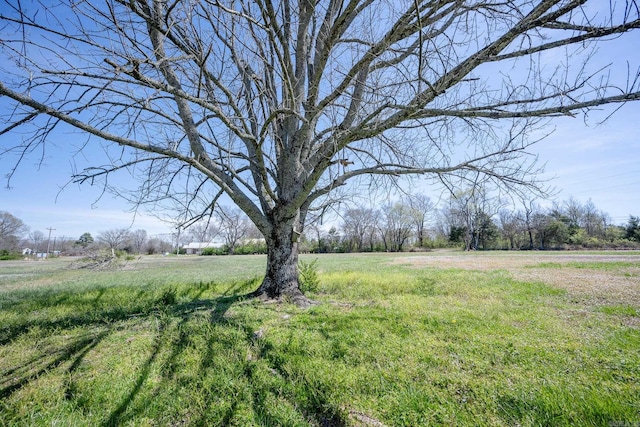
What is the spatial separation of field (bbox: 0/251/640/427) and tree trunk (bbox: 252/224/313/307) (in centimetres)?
64

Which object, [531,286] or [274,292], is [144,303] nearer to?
[274,292]

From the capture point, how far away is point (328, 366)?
10.3 feet

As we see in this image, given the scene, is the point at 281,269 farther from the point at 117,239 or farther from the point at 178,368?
the point at 117,239

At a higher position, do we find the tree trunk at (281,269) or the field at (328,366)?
the tree trunk at (281,269)

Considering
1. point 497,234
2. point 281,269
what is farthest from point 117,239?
point 497,234

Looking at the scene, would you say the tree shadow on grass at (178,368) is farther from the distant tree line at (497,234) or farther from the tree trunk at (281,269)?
the distant tree line at (497,234)

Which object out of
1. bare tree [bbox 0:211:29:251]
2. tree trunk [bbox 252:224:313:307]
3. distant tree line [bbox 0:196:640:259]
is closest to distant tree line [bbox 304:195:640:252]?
distant tree line [bbox 0:196:640:259]

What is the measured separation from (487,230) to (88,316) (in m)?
54.2

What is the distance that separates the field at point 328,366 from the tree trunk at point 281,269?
64cm

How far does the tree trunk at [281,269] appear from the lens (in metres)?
6.30

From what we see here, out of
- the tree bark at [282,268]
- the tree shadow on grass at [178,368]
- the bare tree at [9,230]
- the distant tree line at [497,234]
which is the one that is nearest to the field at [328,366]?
the tree shadow on grass at [178,368]

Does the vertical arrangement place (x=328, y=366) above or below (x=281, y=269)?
below

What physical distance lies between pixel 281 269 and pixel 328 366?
350cm

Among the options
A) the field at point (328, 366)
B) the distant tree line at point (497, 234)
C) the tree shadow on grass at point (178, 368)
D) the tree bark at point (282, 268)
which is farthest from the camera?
the distant tree line at point (497, 234)
